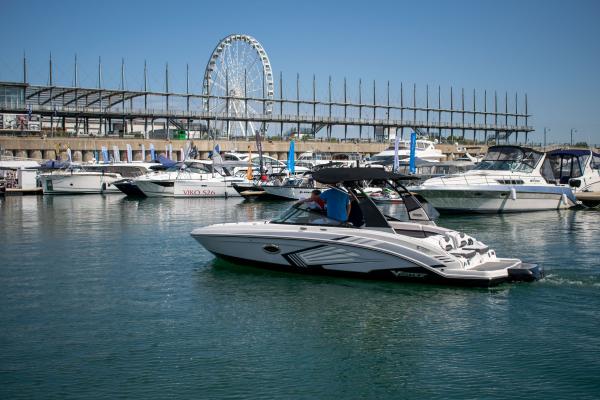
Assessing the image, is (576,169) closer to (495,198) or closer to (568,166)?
(568,166)

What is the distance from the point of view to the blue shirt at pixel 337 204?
54.9ft

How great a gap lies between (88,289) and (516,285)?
382 inches

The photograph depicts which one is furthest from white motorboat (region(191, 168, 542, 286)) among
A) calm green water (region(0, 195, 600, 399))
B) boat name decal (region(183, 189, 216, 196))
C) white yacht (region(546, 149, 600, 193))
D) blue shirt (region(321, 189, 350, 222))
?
boat name decal (region(183, 189, 216, 196))

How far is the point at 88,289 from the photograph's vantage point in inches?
677

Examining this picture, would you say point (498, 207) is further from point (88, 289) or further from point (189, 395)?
point (189, 395)

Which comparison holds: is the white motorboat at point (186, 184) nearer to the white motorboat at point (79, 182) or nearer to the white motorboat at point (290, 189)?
the white motorboat at point (290, 189)

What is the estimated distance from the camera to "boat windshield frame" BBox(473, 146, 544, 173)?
123ft

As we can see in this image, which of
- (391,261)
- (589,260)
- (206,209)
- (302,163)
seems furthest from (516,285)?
(302,163)

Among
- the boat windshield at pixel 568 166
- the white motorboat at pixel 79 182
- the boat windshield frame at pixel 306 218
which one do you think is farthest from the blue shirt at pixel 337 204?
the white motorboat at pixel 79 182

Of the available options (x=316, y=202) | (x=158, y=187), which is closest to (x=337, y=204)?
(x=316, y=202)

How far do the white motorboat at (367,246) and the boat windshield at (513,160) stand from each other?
2102 centimetres

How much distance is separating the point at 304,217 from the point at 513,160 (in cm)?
2332

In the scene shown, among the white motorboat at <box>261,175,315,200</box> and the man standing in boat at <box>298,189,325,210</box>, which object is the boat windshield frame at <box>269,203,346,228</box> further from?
the white motorboat at <box>261,175,315,200</box>

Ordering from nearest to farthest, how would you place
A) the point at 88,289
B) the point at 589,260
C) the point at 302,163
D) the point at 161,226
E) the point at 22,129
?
the point at 88,289 → the point at 589,260 → the point at 161,226 → the point at 302,163 → the point at 22,129
